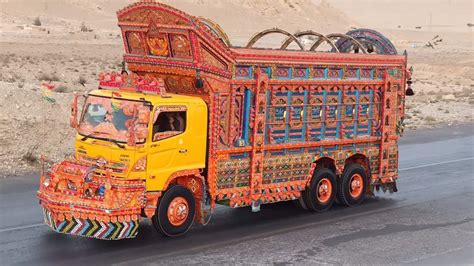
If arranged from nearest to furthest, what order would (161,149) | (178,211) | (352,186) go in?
(161,149) < (178,211) < (352,186)

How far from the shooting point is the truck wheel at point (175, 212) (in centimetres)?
1298

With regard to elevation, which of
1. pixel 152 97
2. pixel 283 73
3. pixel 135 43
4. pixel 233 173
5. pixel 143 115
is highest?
pixel 135 43

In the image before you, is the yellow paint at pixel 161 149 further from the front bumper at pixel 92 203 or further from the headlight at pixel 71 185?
the headlight at pixel 71 185

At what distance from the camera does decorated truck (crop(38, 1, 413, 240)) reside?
41.1 ft

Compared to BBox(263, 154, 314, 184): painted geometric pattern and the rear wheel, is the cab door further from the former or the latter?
the rear wheel

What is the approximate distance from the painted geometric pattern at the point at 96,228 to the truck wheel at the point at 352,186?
535 centimetres

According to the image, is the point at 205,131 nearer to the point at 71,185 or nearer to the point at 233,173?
the point at 233,173

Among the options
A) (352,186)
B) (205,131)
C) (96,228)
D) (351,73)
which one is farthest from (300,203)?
(96,228)

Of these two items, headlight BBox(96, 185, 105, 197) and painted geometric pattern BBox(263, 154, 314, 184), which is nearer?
headlight BBox(96, 185, 105, 197)

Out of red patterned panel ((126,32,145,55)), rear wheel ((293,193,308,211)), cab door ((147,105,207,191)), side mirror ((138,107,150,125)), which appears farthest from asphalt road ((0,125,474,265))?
red patterned panel ((126,32,145,55))

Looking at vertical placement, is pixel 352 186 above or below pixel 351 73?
below

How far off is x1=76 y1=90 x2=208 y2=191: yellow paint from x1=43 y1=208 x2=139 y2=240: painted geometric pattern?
2.33 feet

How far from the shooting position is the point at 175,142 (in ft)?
42.9

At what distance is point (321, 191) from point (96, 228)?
205 inches
